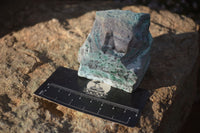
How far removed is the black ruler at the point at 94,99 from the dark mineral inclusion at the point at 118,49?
10 centimetres

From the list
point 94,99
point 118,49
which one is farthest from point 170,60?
point 94,99

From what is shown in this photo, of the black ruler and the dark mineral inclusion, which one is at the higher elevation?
the dark mineral inclusion

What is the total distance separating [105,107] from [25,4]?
2.49 metres

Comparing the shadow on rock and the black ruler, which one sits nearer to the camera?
the black ruler

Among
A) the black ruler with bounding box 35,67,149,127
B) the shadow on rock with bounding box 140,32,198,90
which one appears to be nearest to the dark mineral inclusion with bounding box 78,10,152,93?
the black ruler with bounding box 35,67,149,127

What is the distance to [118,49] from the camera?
2.05 m

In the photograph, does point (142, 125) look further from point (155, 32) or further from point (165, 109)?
point (155, 32)

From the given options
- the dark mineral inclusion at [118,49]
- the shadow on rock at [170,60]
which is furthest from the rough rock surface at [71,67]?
the dark mineral inclusion at [118,49]

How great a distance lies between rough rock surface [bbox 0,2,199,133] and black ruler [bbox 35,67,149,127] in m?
0.06

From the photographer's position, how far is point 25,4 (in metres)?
3.93

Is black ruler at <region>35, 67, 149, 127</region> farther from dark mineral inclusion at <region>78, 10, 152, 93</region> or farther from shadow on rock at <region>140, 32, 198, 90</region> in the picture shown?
shadow on rock at <region>140, 32, 198, 90</region>

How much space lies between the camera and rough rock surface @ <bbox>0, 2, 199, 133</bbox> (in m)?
2.03

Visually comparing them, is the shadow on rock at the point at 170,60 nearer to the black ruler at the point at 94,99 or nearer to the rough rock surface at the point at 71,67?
the rough rock surface at the point at 71,67

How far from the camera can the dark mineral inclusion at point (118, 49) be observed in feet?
6.57
